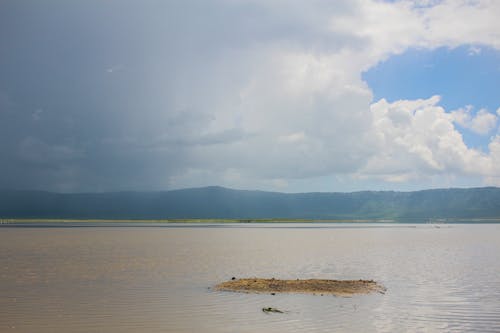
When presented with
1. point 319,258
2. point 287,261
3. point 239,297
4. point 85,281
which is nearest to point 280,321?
point 239,297

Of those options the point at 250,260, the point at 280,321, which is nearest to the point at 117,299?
the point at 280,321

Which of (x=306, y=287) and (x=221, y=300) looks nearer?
(x=221, y=300)

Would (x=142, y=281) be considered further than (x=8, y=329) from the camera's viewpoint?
Yes

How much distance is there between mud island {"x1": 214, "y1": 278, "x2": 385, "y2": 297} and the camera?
3325 cm

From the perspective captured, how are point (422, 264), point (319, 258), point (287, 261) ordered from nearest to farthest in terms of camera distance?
point (422, 264) < point (287, 261) < point (319, 258)

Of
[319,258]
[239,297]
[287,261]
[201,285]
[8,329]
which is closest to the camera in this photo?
[8,329]

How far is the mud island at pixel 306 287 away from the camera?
33.2 m

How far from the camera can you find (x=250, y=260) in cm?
5762

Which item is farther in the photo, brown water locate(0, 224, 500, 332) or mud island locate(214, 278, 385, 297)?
mud island locate(214, 278, 385, 297)

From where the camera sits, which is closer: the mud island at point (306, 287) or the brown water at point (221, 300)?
the brown water at point (221, 300)

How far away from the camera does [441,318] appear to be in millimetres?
A: 25141

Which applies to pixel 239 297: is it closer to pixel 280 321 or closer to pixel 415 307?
pixel 280 321

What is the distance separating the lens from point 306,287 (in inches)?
1358

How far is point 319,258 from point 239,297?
30.6m
